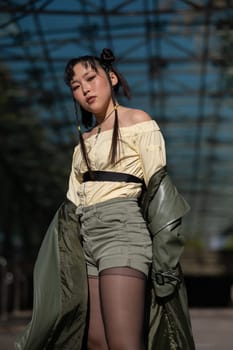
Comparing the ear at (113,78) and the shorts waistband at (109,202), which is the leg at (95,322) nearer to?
the shorts waistband at (109,202)

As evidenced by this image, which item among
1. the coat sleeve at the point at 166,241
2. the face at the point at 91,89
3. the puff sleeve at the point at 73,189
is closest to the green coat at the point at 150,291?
the coat sleeve at the point at 166,241

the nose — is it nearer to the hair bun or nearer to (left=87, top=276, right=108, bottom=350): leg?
the hair bun

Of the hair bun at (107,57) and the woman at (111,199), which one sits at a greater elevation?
the hair bun at (107,57)

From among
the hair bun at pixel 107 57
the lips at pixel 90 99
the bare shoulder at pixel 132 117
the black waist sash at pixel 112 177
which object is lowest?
the black waist sash at pixel 112 177

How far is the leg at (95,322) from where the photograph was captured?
261cm

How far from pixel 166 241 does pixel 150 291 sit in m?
0.20

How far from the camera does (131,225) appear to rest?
261 cm

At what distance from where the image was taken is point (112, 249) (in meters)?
2.57

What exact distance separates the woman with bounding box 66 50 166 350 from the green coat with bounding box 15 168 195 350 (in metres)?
0.05

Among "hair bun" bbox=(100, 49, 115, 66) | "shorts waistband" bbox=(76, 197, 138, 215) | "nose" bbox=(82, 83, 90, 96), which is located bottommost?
"shorts waistband" bbox=(76, 197, 138, 215)

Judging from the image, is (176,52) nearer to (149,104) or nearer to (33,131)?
(149,104)

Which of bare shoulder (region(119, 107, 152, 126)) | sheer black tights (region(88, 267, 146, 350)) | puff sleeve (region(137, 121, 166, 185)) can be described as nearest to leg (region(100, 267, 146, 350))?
sheer black tights (region(88, 267, 146, 350))

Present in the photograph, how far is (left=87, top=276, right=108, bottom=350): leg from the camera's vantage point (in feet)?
8.57

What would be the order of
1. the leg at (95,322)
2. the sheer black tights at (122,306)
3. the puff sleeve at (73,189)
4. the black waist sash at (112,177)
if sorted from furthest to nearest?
the puff sleeve at (73,189) < the black waist sash at (112,177) < the leg at (95,322) < the sheer black tights at (122,306)
